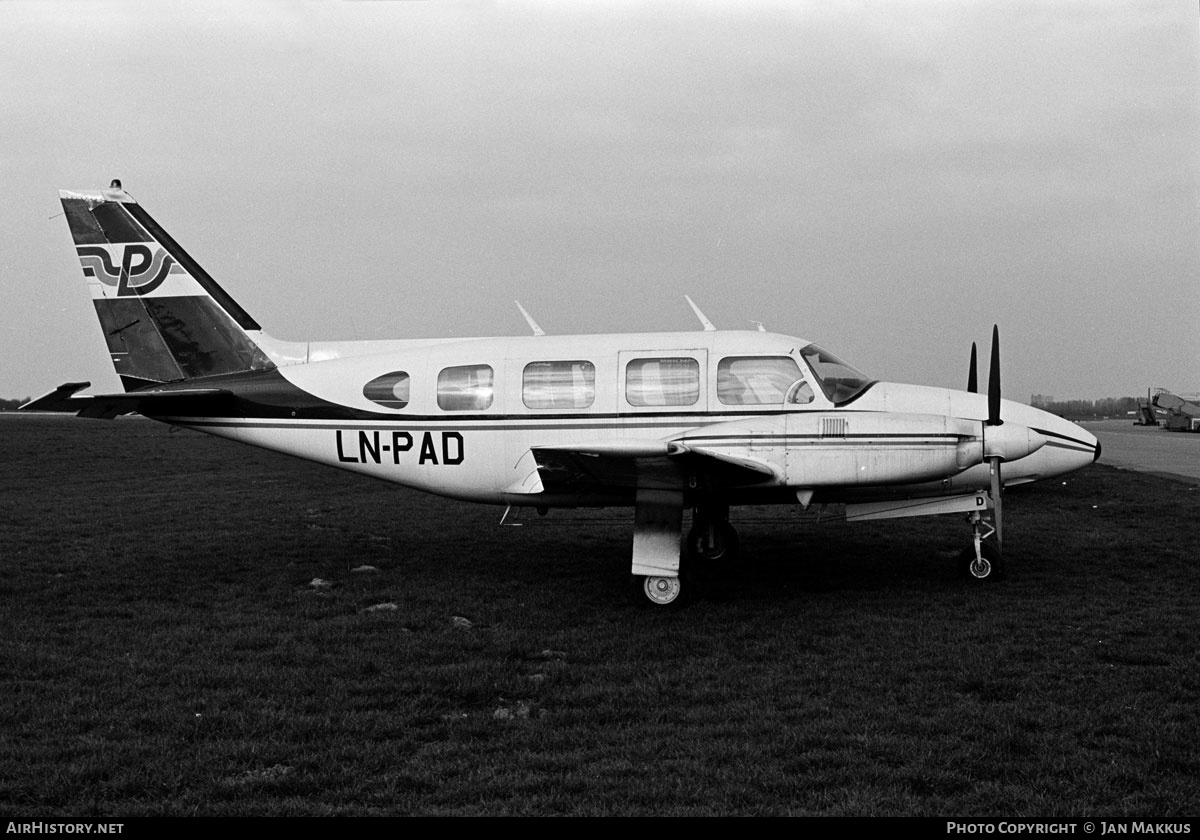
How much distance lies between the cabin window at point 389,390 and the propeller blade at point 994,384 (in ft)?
20.9

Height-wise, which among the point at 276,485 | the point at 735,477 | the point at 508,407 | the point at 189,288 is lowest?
the point at 276,485

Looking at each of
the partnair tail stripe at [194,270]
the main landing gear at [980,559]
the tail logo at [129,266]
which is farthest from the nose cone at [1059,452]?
the tail logo at [129,266]

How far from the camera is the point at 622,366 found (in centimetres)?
1029

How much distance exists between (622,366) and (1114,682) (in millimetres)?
5695

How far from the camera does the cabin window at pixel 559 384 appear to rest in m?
10.3

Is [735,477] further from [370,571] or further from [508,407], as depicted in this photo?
[370,571]

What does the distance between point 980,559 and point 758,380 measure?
3068mm

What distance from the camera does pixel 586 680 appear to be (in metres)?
6.70

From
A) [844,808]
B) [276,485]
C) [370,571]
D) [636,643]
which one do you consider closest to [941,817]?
[844,808]

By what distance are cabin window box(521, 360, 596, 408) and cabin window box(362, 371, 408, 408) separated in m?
1.42

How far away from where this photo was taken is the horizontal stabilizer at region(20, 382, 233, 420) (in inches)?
399

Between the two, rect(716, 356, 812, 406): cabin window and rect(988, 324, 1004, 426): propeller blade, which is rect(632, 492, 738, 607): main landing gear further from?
rect(988, 324, 1004, 426): propeller blade

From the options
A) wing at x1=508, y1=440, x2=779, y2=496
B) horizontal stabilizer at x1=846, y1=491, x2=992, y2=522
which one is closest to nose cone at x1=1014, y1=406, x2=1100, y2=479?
horizontal stabilizer at x1=846, y1=491, x2=992, y2=522

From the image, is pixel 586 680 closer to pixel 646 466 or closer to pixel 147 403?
pixel 646 466
